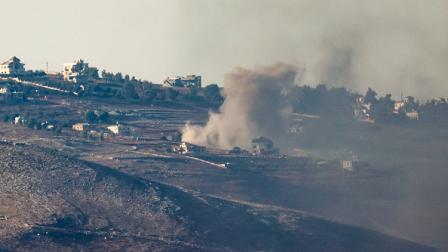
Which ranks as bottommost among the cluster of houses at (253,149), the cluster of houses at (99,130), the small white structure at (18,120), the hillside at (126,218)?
the hillside at (126,218)

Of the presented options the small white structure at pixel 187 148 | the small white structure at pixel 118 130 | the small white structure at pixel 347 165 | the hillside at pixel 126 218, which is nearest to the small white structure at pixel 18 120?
the small white structure at pixel 118 130

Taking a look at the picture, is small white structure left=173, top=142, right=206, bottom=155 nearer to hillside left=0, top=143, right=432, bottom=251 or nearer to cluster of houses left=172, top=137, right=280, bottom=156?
→ cluster of houses left=172, top=137, right=280, bottom=156

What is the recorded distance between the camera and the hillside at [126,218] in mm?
123438

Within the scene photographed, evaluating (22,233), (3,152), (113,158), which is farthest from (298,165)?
(22,233)

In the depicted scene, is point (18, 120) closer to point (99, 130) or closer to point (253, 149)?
point (99, 130)

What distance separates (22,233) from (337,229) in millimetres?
38297

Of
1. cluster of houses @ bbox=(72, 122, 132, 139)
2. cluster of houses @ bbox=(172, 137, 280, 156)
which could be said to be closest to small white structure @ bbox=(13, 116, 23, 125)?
cluster of houses @ bbox=(72, 122, 132, 139)

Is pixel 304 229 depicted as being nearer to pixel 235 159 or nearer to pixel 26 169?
pixel 26 169

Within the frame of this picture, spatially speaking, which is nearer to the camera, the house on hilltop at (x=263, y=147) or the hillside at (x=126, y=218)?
the hillside at (x=126, y=218)

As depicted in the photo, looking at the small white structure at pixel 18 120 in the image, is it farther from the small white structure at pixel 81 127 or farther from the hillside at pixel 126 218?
the hillside at pixel 126 218

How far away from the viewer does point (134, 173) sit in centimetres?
16138

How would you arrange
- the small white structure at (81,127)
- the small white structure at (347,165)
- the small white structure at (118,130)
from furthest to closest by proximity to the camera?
the small white structure at (118,130) < the small white structure at (81,127) < the small white structure at (347,165)

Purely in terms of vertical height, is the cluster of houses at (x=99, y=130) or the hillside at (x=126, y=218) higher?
the cluster of houses at (x=99, y=130)

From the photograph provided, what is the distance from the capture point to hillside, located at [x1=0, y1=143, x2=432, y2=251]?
405ft
